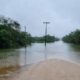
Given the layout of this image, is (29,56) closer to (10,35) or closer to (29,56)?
(29,56)

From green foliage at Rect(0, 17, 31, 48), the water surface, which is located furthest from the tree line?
the water surface

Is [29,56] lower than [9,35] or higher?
lower

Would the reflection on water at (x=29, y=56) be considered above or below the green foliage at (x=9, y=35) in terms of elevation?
below

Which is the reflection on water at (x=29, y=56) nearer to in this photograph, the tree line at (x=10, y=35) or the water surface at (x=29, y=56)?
the water surface at (x=29, y=56)

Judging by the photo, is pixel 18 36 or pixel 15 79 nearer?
pixel 15 79

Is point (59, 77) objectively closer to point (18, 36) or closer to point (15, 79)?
point (15, 79)

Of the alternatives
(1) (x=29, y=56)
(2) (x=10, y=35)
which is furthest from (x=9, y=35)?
(1) (x=29, y=56)

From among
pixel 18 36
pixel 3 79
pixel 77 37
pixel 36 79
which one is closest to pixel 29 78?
pixel 36 79

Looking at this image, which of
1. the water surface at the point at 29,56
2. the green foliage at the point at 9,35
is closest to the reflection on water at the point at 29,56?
the water surface at the point at 29,56

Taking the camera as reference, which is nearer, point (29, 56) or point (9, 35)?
point (29, 56)

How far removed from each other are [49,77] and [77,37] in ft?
271

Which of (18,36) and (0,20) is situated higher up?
(0,20)

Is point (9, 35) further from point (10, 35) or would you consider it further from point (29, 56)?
point (29, 56)

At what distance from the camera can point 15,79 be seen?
1245cm
